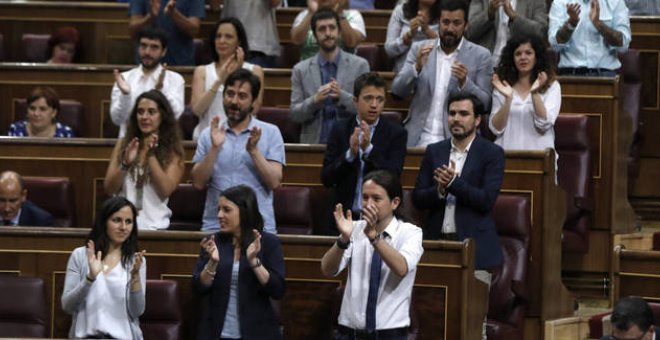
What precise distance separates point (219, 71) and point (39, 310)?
1791 millimetres

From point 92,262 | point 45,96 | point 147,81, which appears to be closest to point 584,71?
point 147,81

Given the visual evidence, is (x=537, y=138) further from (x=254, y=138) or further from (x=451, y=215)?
(x=254, y=138)

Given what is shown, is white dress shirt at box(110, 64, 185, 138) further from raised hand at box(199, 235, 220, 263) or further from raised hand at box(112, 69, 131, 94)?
raised hand at box(199, 235, 220, 263)

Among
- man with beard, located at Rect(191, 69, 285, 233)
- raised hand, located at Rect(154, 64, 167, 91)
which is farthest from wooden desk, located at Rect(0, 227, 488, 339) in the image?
raised hand, located at Rect(154, 64, 167, 91)

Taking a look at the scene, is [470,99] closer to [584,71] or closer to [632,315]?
[632,315]

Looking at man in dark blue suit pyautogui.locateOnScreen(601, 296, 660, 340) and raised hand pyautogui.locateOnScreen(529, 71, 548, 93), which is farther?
raised hand pyautogui.locateOnScreen(529, 71, 548, 93)

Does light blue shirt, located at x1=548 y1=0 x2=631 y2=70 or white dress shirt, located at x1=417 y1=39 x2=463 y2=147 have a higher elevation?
light blue shirt, located at x1=548 y1=0 x2=631 y2=70

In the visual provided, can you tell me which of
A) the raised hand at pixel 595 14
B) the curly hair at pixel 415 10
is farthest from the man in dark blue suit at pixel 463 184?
the curly hair at pixel 415 10

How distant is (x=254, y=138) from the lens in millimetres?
6051

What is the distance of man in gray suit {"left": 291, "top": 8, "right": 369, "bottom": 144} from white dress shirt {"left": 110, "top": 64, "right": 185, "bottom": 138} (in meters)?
0.53

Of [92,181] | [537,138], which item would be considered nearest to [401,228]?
[537,138]

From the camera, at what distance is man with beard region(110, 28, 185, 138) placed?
7.17 m

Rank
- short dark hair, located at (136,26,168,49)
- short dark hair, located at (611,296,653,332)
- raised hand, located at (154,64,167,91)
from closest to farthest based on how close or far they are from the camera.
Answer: short dark hair, located at (611,296,653,332) < raised hand, located at (154,64,167,91) < short dark hair, located at (136,26,168,49)

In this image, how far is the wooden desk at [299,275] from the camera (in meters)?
5.70
